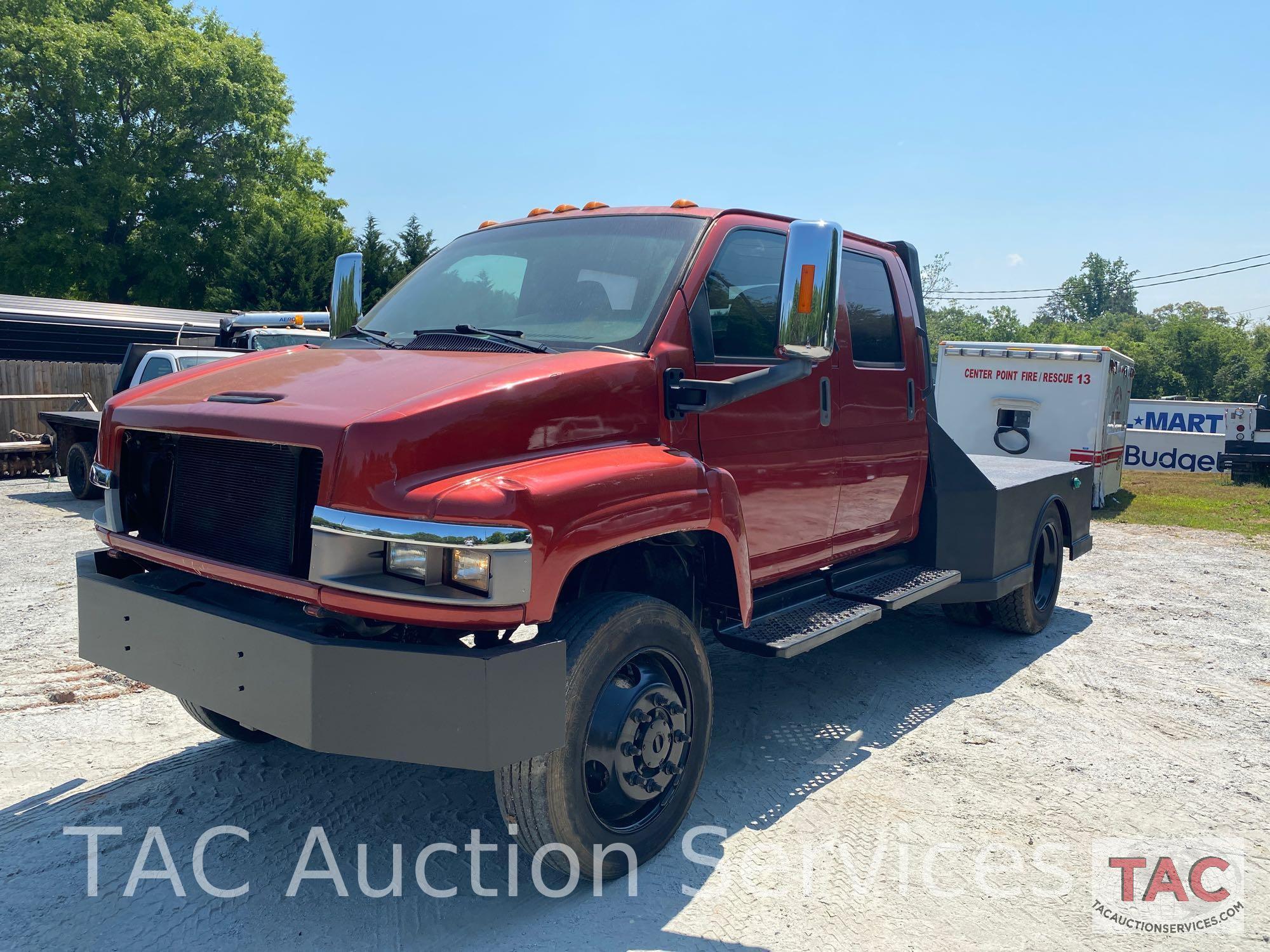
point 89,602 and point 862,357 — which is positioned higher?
point 862,357

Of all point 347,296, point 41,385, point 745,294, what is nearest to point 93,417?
point 41,385

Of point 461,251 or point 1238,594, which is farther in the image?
point 1238,594

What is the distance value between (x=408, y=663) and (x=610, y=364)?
4.12 feet

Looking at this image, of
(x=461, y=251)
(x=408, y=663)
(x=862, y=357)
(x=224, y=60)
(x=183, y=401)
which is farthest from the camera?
(x=224, y=60)

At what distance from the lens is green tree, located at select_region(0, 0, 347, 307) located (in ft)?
109

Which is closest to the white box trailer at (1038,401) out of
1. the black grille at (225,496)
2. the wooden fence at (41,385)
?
the black grille at (225,496)

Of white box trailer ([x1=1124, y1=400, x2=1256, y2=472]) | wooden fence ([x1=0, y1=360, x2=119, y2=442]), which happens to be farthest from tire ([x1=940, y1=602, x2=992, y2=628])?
white box trailer ([x1=1124, y1=400, x2=1256, y2=472])

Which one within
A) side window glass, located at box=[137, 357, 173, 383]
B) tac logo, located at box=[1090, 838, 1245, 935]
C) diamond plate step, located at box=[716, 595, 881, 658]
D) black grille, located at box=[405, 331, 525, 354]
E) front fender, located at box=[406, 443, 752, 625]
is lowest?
tac logo, located at box=[1090, 838, 1245, 935]

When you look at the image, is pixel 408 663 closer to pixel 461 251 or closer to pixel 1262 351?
pixel 461 251

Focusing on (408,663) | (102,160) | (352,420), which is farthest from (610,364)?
(102,160)

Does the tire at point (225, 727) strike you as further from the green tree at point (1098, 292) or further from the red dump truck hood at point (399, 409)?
the green tree at point (1098, 292)

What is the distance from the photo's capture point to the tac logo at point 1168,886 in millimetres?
3129

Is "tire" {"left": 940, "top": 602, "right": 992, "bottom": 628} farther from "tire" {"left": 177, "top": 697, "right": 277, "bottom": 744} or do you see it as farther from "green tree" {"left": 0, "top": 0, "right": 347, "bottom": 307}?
"green tree" {"left": 0, "top": 0, "right": 347, "bottom": 307}

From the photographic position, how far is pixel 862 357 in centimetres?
484
